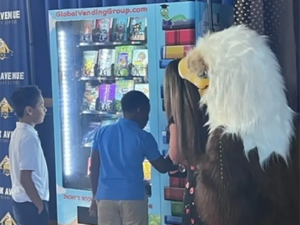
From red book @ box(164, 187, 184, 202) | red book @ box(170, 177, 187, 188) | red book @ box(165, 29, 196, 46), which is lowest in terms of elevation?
red book @ box(164, 187, 184, 202)

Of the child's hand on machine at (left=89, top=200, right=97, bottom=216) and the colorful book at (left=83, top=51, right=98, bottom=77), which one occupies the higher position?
the colorful book at (left=83, top=51, right=98, bottom=77)

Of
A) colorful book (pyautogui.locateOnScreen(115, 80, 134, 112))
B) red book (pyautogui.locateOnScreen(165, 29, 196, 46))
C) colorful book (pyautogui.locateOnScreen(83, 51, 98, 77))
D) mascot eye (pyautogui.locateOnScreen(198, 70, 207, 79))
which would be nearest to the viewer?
mascot eye (pyautogui.locateOnScreen(198, 70, 207, 79))

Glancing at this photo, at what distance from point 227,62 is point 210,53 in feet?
0.30

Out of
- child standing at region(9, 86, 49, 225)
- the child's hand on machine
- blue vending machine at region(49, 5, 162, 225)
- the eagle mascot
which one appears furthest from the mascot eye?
child standing at region(9, 86, 49, 225)

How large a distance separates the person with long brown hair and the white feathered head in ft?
0.43

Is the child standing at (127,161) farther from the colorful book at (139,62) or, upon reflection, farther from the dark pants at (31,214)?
the dark pants at (31,214)

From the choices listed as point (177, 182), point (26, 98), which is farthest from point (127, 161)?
point (26, 98)

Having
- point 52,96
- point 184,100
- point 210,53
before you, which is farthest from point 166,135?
point 52,96

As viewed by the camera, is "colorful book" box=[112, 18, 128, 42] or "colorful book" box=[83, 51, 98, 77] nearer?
"colorful book" box=[112, 18, 128, 42]

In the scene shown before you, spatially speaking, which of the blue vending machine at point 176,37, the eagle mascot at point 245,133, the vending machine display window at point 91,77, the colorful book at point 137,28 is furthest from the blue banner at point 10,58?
the eagle mascot at point 245,133

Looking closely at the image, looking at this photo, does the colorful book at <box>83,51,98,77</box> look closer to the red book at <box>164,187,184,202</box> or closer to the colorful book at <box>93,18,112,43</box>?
the colorful book at <box>93,18,112,43</box>

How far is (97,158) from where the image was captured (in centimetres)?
255

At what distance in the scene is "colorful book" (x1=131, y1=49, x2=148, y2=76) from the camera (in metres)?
2.41

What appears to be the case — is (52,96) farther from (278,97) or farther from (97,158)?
(278,97)
